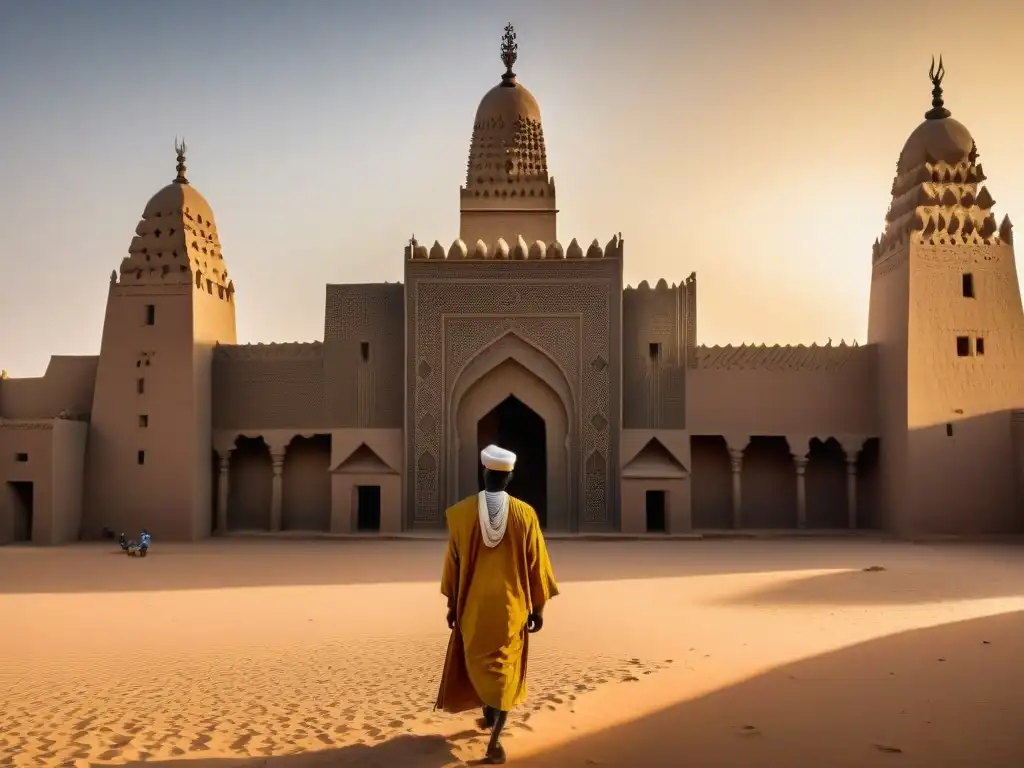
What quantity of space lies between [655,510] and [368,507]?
21.0ft

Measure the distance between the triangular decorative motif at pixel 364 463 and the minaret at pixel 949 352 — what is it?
10248 mm

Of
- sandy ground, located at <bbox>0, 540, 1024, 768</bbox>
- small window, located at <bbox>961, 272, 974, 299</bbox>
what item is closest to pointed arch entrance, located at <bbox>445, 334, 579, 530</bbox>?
sandy ground, located at <bbox>0, 540, 1024, 768</bbox>

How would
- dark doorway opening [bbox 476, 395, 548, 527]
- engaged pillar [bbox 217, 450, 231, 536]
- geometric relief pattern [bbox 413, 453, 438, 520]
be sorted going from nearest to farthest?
geometric relief pattern [bbox 413, 453, 438, 520] < engaged pillar [bbox 217, 450, 231, 536] < dark doorway opening [bbox 476, 395, 548, 527]

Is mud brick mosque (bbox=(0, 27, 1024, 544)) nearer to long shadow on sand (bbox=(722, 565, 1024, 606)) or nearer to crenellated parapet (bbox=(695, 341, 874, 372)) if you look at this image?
crenellated parapet (bbox=(695, 341, 874, 372))

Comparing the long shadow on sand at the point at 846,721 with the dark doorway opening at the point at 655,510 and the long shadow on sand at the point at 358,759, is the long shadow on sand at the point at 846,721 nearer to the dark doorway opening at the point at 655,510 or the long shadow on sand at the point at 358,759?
the long shadow on sand at the point at 358,759

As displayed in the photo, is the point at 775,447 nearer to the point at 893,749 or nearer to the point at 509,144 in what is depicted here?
the point at 509,144

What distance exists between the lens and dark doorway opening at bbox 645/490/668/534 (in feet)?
60.0

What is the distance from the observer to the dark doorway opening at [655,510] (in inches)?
720

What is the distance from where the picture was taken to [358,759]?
4.35 metres

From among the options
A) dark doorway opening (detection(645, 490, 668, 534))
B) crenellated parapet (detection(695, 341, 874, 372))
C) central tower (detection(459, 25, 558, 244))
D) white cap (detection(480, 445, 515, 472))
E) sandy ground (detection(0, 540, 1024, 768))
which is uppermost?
central tower (detection(459, 25, 558, 244))

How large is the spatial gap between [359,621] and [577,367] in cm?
→ 996

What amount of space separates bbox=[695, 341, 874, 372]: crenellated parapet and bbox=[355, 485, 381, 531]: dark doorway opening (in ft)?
25.1

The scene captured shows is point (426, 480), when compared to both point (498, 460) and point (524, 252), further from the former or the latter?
point (498, 460)

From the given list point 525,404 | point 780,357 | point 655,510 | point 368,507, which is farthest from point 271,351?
point 780,357
